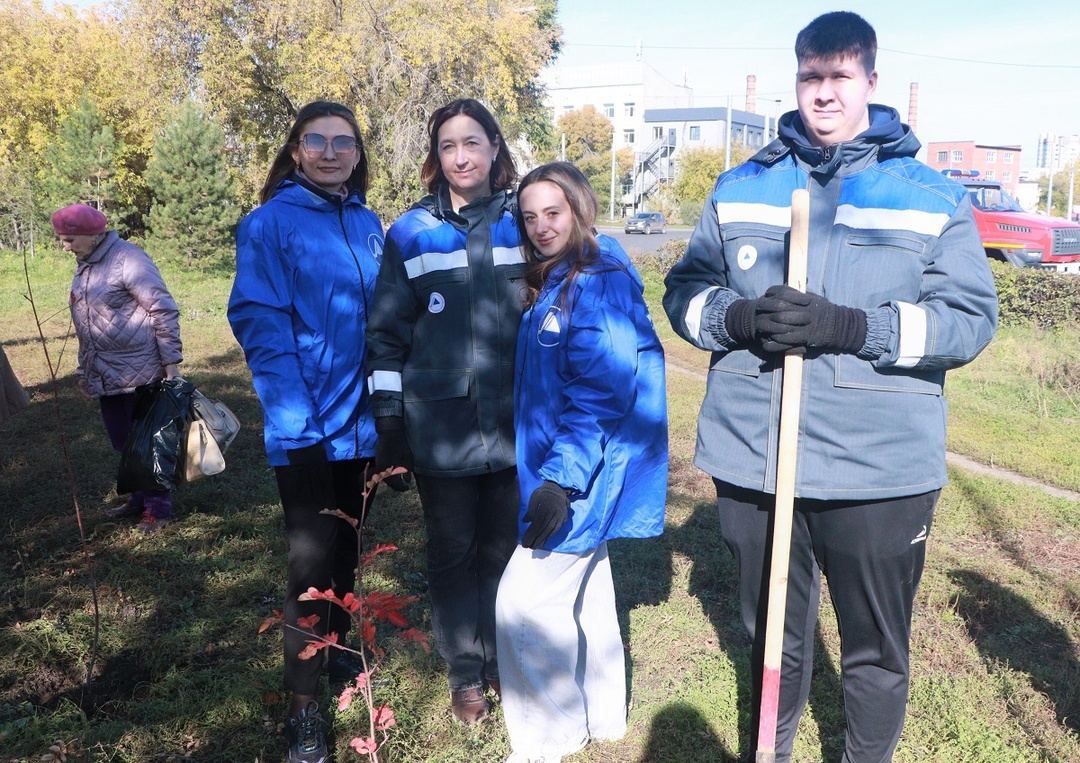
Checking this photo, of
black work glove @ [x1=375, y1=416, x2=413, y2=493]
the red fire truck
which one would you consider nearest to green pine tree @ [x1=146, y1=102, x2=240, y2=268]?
the red fire truck

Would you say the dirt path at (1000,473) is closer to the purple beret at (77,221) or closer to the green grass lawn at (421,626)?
the green grass lawn at (421,626)

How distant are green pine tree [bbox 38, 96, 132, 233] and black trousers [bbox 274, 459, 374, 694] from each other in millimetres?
19867

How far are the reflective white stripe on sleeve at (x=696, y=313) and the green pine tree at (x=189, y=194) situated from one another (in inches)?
734

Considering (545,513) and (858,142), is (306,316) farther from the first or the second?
(858,142)

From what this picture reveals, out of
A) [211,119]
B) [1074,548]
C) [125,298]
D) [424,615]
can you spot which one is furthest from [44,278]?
[1074,548]

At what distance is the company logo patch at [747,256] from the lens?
7.77 ft

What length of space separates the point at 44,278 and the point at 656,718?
19680mm

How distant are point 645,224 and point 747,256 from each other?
3921 centimetres

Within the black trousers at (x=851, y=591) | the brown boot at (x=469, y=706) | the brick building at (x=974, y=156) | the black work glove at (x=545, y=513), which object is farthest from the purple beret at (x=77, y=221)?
the brick building at (x=974, y=156)

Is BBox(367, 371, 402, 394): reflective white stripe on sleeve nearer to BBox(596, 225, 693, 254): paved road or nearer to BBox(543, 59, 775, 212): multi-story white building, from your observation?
BBox(596, 225, 693, 254): paved road

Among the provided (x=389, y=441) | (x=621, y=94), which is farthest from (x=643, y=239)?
(x=621, y=94)

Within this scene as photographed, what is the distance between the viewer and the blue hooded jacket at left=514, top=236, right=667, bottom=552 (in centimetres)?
248

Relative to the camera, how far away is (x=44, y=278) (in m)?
19.0

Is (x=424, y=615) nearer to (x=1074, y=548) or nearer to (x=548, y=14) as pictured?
(x=1074, y=548)
